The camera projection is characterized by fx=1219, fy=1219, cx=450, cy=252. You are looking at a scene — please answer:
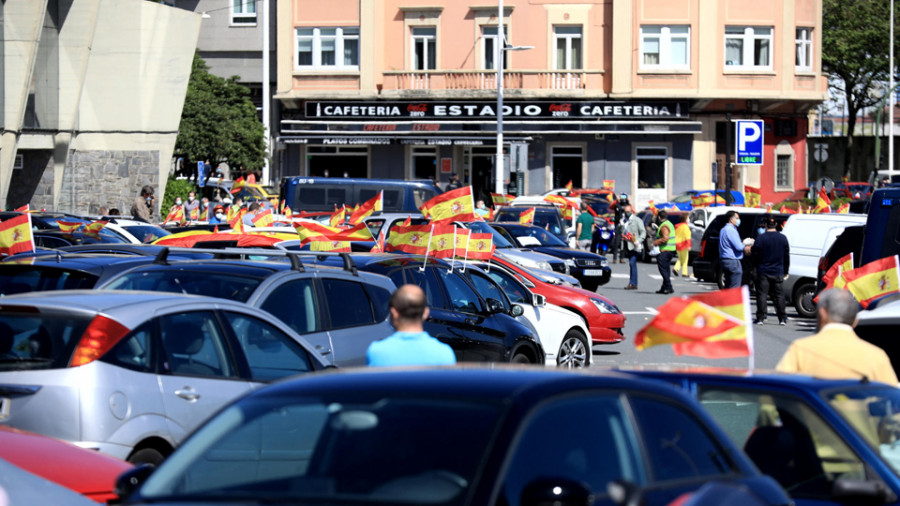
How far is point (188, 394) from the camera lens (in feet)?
22.4

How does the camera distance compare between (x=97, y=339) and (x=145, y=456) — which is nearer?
(x=97, y=339)

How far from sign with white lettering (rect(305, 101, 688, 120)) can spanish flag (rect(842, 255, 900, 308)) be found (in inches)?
1475

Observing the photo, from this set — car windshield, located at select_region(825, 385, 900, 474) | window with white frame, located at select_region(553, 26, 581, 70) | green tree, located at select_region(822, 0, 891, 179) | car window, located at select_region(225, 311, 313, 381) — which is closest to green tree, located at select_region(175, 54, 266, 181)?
window with white frame, located at select_region(553, 26, 581, 70)

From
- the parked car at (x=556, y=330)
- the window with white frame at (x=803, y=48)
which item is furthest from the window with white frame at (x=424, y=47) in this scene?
the parked car at (x=556, y=330)

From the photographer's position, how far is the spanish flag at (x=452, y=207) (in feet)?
52.3

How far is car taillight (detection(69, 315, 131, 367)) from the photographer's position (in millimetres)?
6336

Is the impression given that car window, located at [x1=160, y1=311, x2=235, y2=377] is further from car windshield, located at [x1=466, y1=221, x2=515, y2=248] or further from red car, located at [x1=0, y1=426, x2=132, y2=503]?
car windshield, located at [x1=466, y1=221, x2=515, y2=248]

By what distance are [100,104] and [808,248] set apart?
64.6ft

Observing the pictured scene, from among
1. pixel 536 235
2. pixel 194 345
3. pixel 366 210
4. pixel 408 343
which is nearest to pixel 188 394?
pixel 194 345

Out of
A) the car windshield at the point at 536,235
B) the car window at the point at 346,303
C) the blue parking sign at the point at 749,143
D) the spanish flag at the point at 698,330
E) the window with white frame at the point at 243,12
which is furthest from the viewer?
the window with white frame at the point at 243,12

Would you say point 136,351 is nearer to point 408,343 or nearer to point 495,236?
point 408,343

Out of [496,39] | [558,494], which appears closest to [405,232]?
[558,494]

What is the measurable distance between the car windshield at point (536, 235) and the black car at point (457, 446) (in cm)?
2176

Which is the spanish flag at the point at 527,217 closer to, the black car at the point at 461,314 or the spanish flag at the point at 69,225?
the spanish flag at the point at 69,225
